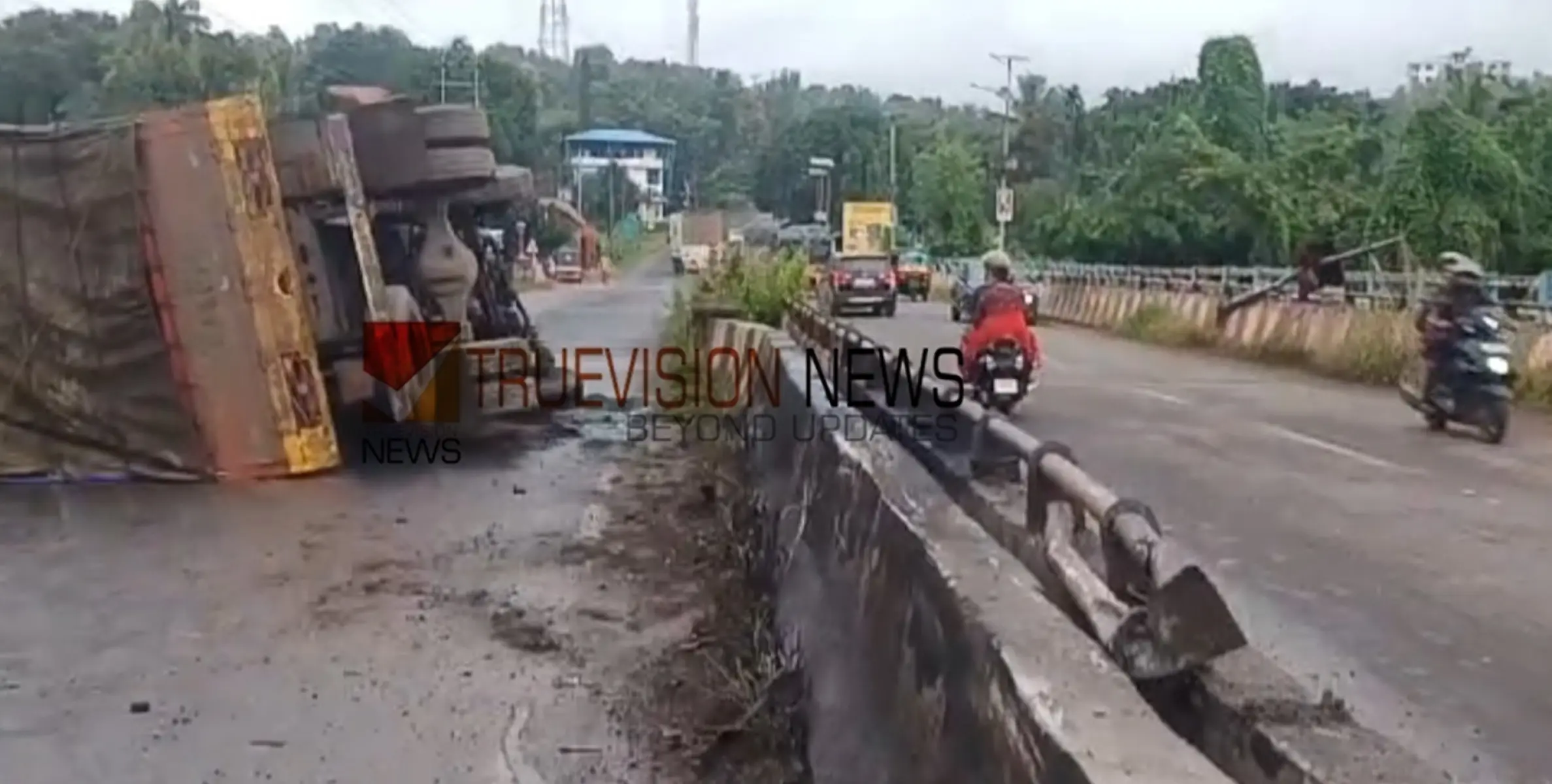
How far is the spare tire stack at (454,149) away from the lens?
15242 millimetres

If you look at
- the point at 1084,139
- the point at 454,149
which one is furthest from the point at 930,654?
the point at 1084,139

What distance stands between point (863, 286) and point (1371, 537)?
34.0 m

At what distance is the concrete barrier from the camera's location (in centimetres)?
314

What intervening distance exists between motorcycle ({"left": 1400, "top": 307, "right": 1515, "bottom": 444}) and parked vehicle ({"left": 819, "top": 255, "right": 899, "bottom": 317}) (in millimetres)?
28128

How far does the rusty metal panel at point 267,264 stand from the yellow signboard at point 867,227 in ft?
175

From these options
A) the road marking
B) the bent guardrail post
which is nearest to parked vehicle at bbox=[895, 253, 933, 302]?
the road marking

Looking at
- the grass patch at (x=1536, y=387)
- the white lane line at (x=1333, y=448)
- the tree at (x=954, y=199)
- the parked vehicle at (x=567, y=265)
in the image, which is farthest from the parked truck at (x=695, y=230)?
the white lane line at (x=1333, y=448)

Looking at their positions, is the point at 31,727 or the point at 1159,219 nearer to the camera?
the point at 31,727

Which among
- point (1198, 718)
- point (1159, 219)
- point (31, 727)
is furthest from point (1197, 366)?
point (1159, 219)

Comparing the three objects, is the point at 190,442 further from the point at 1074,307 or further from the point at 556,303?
the point at 556,303

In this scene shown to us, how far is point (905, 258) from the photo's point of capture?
201 feet

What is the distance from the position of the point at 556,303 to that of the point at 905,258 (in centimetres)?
1618

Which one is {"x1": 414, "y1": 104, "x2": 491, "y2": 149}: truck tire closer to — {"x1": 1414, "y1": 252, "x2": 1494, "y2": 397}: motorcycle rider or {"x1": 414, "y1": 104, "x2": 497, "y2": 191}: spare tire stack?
{"x1": 414, "y1": 104, "x2": 497, "y2": 191}: spare tire stack

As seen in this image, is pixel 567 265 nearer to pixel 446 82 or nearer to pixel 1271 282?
pixel 446 82
